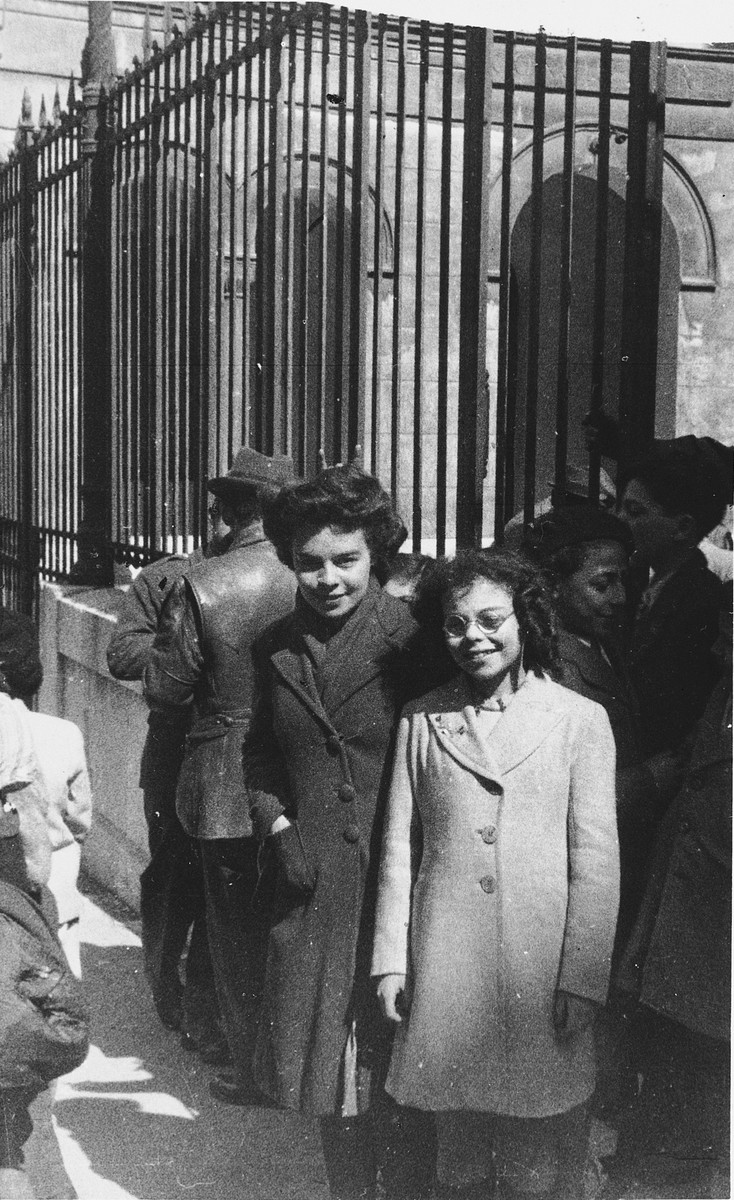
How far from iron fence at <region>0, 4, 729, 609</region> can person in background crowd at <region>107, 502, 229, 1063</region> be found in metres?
0.82

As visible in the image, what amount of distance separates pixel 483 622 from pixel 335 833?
589 millimetres

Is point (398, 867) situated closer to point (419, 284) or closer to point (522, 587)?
point (522, 587)

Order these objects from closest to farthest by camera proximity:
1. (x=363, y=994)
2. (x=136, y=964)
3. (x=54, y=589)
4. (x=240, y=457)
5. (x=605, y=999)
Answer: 1. (x=605, y=999)
2. (x=363, y=994)
3. (x=240, y=457)
4. (x=136, y=964)
5. (x=54, y=589)

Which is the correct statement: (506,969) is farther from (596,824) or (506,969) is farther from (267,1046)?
(267,1046)

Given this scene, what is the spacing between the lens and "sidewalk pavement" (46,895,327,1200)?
3645 millimetres

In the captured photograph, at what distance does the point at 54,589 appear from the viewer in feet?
23.9

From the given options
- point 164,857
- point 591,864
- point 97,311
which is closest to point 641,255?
point 591,864

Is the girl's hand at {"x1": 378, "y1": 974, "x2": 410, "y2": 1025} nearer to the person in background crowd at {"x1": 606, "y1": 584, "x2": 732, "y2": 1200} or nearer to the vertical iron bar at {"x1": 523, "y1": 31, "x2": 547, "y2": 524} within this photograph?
the person in background crowd at {"x1": 606, "y1": 584, "x2": 732, "y2": 1200}

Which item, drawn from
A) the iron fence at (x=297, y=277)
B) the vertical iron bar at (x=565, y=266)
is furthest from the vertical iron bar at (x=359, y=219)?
the vertical iron bar at (x=565, y=266)

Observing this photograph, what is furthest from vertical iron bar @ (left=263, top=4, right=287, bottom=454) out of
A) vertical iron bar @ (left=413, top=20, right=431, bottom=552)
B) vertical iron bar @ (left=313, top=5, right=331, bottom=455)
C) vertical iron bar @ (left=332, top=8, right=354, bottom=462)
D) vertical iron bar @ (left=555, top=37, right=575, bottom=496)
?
vertical iron bar @ (left=555, top=37, right=575, bottom=496)

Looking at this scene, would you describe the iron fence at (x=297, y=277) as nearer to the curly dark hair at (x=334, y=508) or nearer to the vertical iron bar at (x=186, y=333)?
the vertical iron bar at (x=186, y=333)

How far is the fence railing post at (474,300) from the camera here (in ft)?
13.2

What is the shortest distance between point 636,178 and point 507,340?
2.02 feet

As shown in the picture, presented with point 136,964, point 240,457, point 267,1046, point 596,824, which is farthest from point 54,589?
point 596,824
